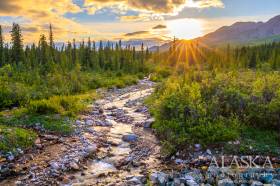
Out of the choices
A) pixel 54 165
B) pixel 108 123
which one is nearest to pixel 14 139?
pixel 54 165

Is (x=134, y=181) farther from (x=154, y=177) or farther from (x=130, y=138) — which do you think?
(x=130, y=138)

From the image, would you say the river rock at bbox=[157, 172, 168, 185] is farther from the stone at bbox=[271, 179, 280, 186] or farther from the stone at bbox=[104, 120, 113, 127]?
the stone at bbox=[104, 120, 113, 127]

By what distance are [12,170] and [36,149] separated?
2243 millimetres

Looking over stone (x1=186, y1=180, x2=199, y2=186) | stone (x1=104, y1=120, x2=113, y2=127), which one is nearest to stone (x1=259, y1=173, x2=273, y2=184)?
stone (x1=186, y1=180, x2=199, y2=186)

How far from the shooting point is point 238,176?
10531 millimetres

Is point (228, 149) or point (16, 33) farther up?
point (16, 33)

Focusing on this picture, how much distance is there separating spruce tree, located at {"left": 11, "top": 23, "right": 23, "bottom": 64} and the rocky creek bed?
46529 millimetres

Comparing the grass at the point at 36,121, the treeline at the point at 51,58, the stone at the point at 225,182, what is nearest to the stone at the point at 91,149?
the grass at the point at 36,121

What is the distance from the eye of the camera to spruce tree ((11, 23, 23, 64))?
5775 cm

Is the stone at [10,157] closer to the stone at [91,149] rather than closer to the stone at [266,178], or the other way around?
the stone at [91,149]

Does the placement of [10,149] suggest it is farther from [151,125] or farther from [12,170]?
[151,125]

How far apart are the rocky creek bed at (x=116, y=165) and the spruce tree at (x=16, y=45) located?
46529 mm

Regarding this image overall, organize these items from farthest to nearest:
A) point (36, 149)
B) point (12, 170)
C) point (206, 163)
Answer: point (36, 149) → point (206, 163) → point (12, 170)

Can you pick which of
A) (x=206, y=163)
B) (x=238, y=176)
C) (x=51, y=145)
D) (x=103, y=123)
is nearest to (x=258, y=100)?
(x=206, y=163)
